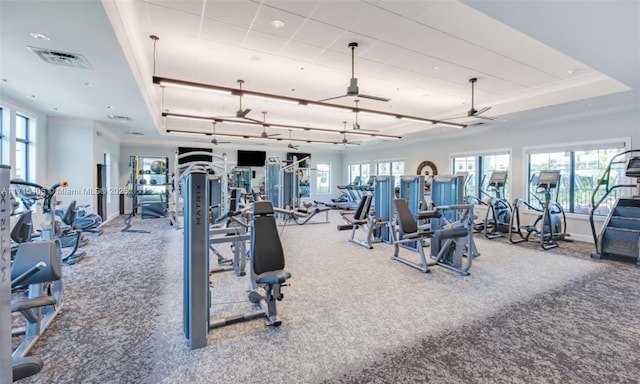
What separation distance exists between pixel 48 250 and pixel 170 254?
2764 mm

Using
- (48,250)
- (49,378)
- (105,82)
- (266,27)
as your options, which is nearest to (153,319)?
(49,378)

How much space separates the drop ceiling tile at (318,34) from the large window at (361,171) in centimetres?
1001

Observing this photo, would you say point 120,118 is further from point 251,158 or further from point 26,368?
point 26,368

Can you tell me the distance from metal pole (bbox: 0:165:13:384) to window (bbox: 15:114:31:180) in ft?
21.9

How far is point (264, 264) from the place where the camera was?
2.78 metres

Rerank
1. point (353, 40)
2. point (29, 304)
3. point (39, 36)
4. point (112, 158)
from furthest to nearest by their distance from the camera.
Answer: point (112, 158)
point (353, 40)
point (39, 36)
point (29, 304)

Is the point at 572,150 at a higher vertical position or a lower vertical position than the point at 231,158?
lower

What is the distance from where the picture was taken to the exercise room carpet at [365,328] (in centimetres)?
209

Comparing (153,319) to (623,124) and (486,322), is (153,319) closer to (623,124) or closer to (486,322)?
(486,322)

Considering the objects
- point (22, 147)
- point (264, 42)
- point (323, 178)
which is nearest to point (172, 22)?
point (264, 42)

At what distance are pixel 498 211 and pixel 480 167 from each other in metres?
2.15

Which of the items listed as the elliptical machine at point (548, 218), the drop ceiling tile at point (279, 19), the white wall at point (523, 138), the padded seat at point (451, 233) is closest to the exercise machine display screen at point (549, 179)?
the elliptical machine at point (548, 218)

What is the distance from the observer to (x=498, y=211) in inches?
289

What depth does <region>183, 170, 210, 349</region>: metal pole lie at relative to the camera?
2336 millimetres
